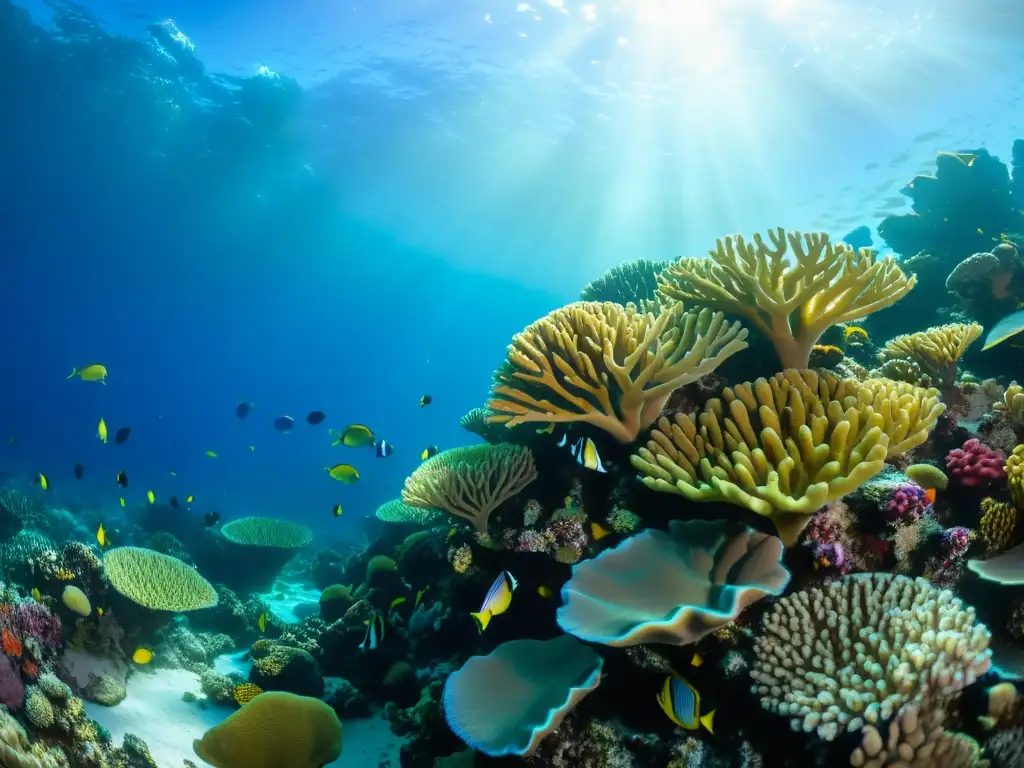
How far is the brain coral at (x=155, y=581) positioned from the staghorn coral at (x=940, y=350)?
8631mm

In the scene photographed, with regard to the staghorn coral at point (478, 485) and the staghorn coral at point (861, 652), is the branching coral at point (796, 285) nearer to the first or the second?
the staghorn coral at point (861, 652)

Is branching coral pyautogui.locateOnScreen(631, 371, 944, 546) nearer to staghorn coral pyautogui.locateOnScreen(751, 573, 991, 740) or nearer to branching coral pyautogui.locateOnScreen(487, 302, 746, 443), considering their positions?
branching coral pyautogui.locateOnScreen(487, 302, 746, 443)

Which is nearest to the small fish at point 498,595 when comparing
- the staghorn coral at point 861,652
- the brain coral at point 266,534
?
the staghorn coral at point 861,652

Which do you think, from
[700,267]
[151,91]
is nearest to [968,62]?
[700,267]

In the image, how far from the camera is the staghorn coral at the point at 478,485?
4512mm

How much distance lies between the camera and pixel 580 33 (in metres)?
22.2

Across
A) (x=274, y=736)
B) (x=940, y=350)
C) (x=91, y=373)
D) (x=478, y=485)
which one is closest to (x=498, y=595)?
(x=478, y=485)

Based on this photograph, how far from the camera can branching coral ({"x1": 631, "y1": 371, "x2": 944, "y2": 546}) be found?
8.95ft

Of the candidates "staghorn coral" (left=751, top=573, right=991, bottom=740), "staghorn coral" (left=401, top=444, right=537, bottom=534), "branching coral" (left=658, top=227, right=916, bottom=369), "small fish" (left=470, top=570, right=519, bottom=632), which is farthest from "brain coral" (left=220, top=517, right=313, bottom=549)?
"staghorn coral" (left=751, top=573, right=991, bottom=740)

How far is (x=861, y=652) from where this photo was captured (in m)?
2.44

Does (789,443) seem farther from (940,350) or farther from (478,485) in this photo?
(940,350)

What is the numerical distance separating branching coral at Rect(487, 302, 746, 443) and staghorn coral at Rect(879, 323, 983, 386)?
2367mm

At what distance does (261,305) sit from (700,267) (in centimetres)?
6643

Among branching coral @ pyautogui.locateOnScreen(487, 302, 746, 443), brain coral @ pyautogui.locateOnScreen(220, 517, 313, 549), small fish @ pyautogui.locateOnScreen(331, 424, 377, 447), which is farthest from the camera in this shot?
brain coral @ pyautogui.locateOnScreen(220, 517, 313, 549)
